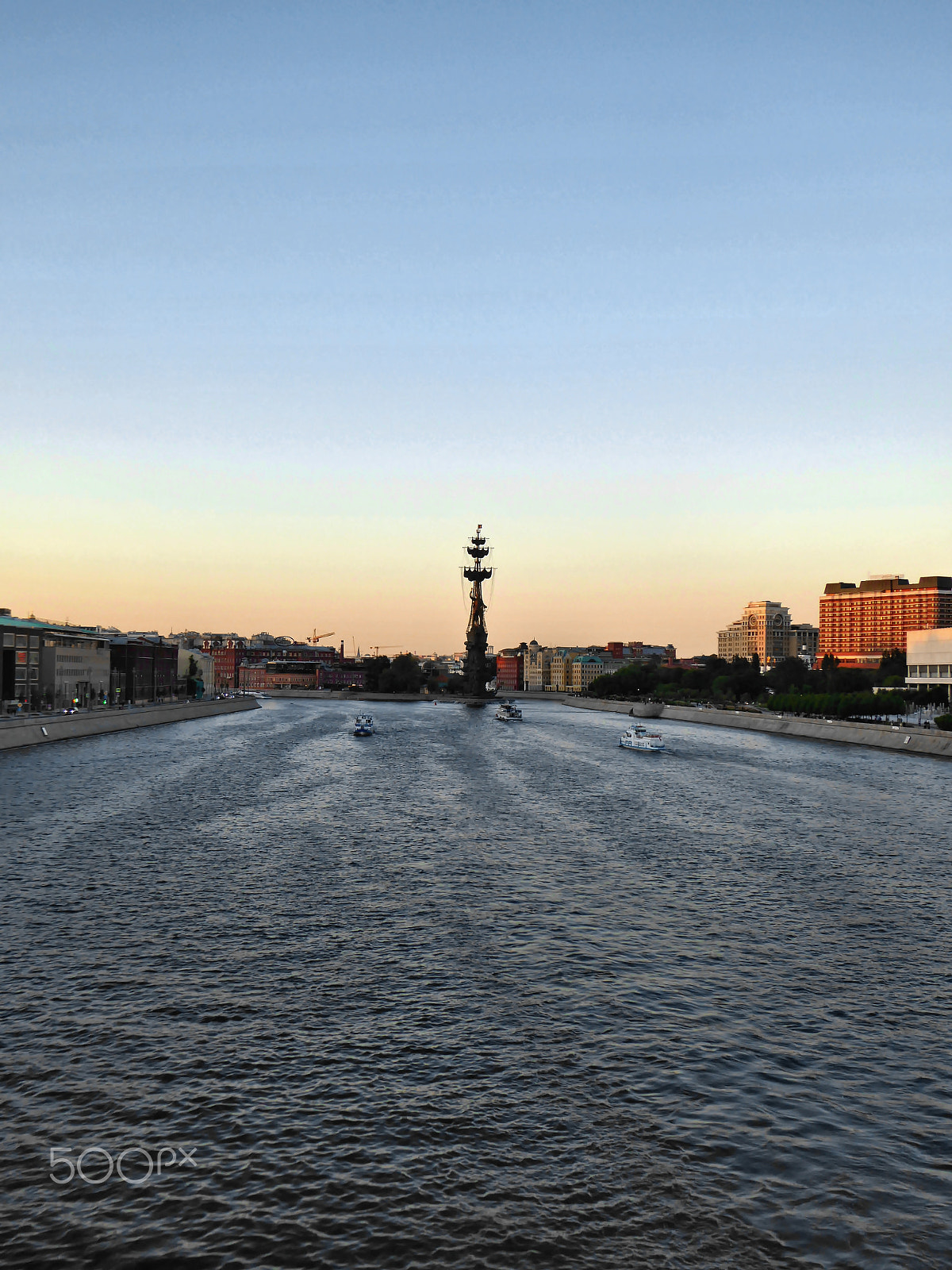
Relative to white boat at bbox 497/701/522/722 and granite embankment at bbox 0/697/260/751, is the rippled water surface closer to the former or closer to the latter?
granite embankment at bbox 0/697/260/751

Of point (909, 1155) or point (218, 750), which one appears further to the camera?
point (218, 750)

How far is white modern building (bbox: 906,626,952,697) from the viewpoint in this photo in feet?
486

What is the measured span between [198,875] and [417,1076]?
1955 cm

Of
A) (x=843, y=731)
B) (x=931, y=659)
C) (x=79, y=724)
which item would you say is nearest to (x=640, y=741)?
(x=843, y=731)

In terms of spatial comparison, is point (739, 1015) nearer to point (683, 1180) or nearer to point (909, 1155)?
point (909, 1155)

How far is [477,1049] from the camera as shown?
18.4 metres

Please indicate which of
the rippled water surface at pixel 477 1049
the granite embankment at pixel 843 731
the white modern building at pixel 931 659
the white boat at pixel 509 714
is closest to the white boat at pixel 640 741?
the granite embankment at pixel 843 731

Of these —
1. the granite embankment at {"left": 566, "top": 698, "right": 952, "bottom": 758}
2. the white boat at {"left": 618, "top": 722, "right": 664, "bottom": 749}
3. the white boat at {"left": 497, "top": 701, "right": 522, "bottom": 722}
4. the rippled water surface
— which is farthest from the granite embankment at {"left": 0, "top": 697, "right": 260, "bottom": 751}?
the granite embankment at {"left": 566, "top": 698, "right": 952, "bottom": 758}

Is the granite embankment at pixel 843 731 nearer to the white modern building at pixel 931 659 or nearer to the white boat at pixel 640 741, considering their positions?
the white boat at pixel 640 741

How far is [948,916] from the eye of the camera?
29750 mm

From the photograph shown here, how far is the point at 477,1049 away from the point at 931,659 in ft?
504

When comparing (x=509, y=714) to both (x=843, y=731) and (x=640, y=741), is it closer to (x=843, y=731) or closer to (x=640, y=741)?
(x=843, y=731)

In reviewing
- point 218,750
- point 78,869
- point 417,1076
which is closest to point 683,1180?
point 417,1076

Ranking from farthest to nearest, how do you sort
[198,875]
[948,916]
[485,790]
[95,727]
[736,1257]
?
[95,727] < [485,790] < [198,875] < [948,916] < [736,1257]
